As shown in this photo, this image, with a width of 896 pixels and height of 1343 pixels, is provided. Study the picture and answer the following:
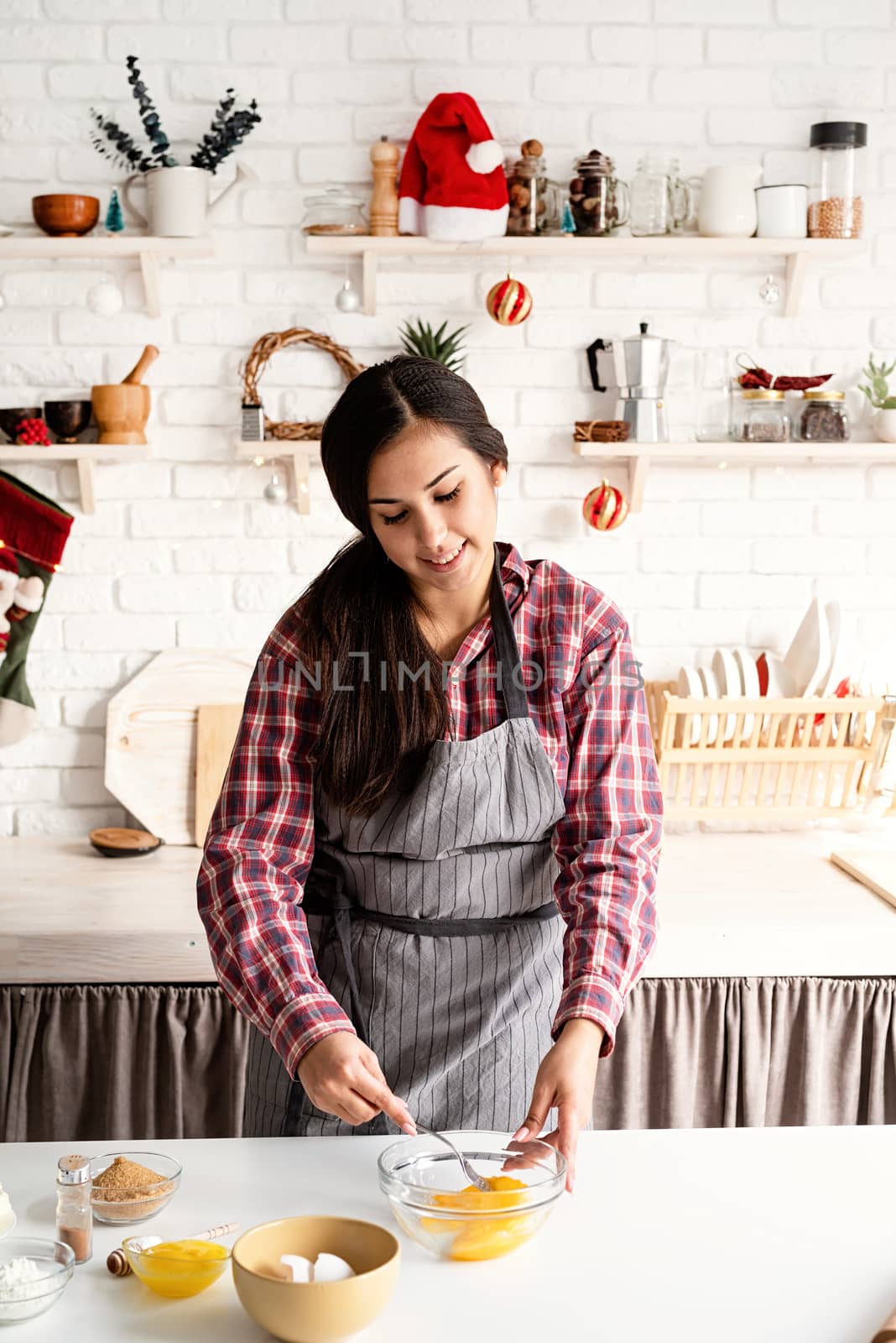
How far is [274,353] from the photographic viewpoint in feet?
8.96

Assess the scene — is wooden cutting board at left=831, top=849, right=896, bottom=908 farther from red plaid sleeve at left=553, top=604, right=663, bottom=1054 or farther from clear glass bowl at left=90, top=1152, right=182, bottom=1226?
clear glass bowl at left=90, top=1152, right=182, bottom=1226

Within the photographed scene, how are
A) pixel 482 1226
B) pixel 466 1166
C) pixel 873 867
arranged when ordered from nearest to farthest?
pixel 482 1226
pixel 466 1166
pixel 873 867

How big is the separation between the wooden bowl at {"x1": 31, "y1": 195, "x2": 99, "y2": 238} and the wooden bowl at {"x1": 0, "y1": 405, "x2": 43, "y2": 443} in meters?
0.34

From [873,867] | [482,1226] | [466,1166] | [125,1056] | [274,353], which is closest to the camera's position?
[482,1226]

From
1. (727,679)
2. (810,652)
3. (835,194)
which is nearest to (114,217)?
(835,194)

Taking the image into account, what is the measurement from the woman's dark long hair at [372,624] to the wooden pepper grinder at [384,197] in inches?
46.3

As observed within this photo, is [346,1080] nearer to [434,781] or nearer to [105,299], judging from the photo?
[434,781]

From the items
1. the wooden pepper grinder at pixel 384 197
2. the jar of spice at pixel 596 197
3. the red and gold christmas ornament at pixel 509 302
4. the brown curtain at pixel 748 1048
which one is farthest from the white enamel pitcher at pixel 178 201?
the brown curtain at pixel 748 1048

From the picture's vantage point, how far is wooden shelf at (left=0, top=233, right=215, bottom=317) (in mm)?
2559

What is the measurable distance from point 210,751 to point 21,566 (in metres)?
0.54

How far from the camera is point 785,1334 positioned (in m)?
1.00

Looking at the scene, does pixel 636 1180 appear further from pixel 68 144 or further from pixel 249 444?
pixel 68 144

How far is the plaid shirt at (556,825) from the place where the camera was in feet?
4.51

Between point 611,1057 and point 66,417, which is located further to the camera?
point 66,417
